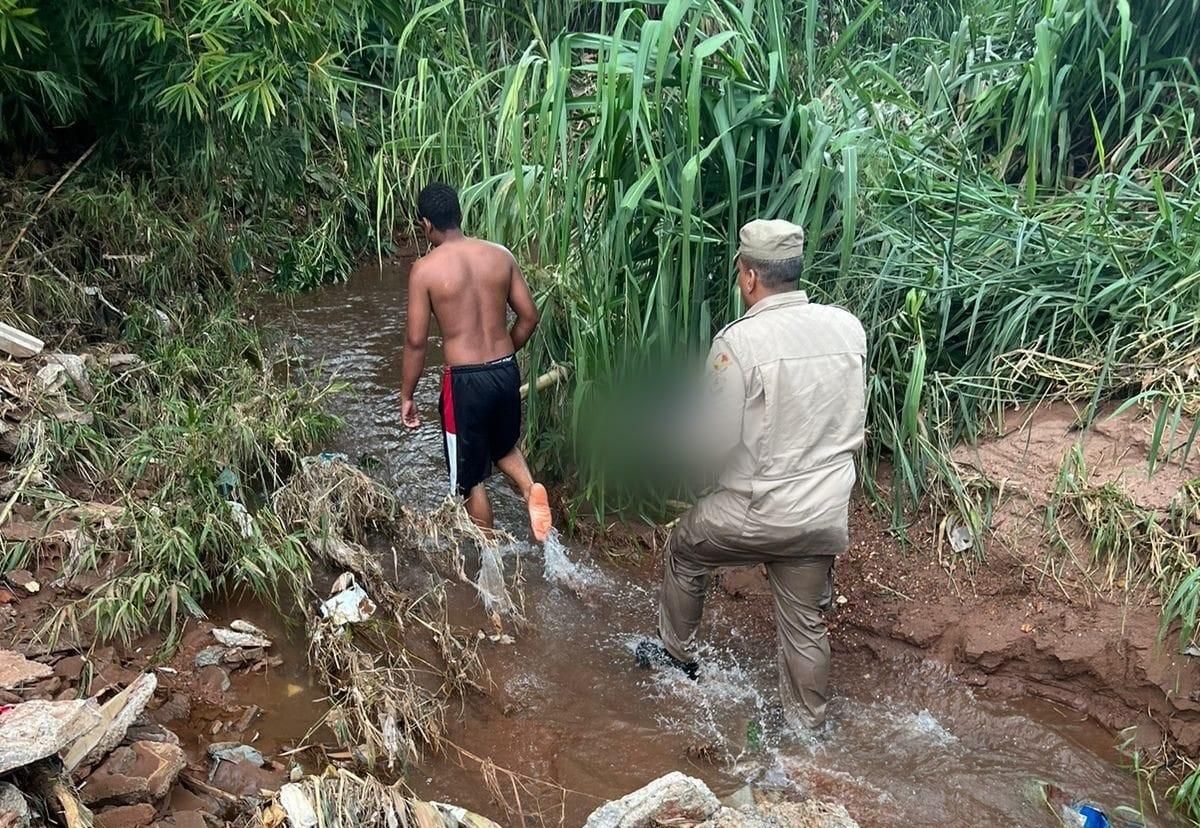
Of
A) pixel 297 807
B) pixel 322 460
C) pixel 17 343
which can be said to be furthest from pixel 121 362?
pixel 297 807

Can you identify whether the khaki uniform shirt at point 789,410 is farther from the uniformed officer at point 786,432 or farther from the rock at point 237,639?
the rock at point 237,639

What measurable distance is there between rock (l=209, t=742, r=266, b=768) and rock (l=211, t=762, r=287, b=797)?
0.06 feet

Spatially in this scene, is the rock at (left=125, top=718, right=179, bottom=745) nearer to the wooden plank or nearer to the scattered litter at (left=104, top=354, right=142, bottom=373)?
the wooden plank

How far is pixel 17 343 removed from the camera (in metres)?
3.55

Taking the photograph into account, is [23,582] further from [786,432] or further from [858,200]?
[858,200]

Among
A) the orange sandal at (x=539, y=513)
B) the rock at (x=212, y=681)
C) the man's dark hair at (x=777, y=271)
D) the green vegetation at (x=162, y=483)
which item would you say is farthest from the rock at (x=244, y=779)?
the man's dark hair at (x=777, y=271)

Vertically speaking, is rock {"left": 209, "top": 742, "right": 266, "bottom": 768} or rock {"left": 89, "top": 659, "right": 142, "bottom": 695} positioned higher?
rock {"left": 89, "top": 659, "right": 142, "bottom": 695}

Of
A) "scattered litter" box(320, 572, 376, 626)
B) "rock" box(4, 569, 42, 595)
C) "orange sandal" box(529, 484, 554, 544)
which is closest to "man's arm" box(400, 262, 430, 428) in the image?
"orange sandal" box(529, 484, 554, 544)

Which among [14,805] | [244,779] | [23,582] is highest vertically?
[14,805]

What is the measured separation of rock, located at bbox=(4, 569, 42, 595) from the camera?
267 centimetres

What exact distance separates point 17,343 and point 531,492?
6.95 feet

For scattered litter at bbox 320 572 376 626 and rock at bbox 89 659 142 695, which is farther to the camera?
scattered litter at bbox 320 572 376 626

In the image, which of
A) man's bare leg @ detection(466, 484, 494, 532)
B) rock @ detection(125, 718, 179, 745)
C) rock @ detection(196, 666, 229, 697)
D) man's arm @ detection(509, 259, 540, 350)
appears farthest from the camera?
man's bare leg @ detection(466, 484, 494, 532)

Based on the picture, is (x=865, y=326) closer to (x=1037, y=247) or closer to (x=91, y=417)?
Answer: (x=1037, y=247)
